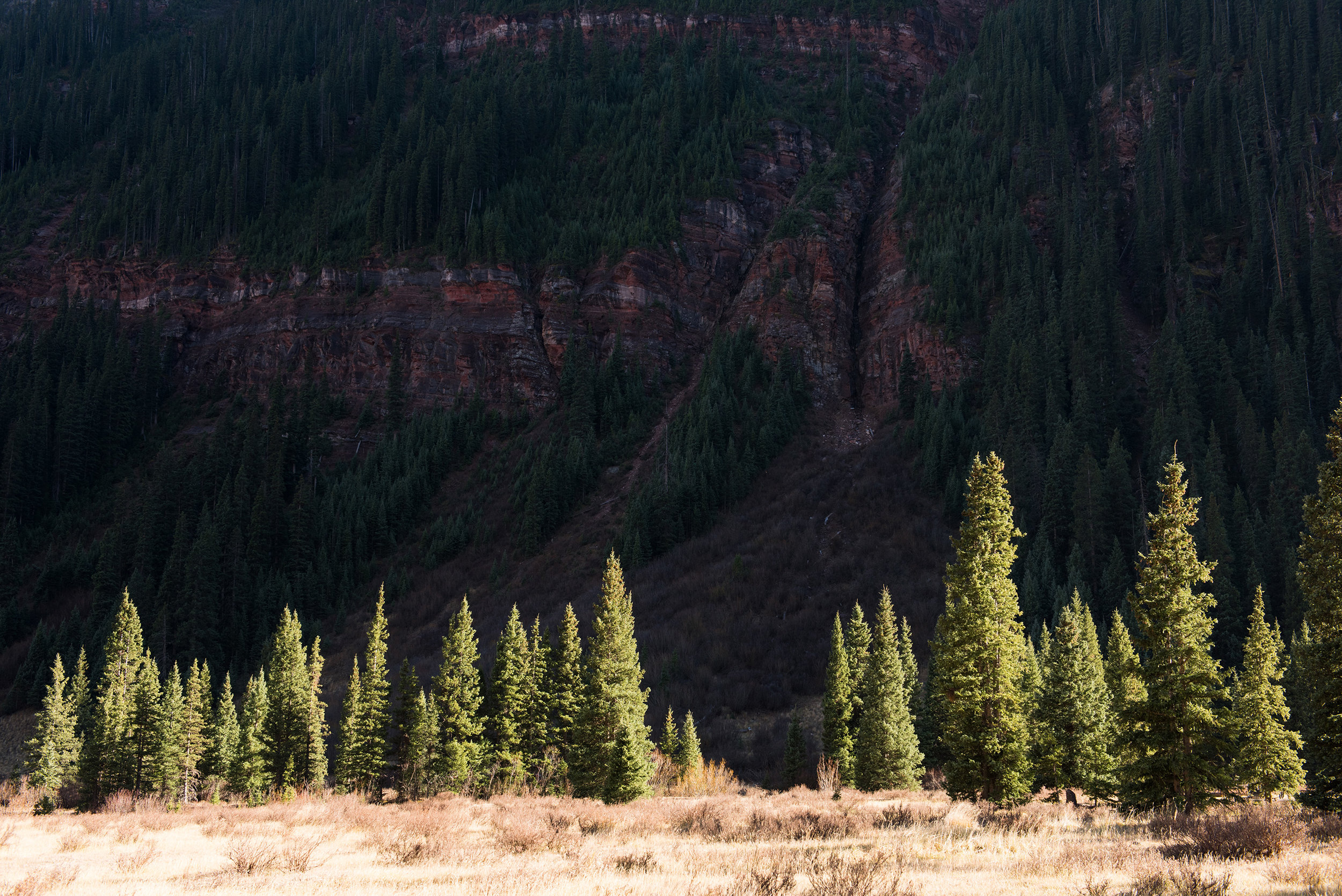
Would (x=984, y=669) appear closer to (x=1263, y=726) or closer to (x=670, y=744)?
(x=1263, y=726)

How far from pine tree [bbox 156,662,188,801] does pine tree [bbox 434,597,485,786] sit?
52.1ft

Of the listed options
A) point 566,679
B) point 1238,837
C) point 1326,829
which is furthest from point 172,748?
point 1326,829

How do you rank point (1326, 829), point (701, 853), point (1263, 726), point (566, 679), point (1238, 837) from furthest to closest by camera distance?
point (566, 679) → point (1263, 726) → point (701, 853) → point (1326, 829) → point (1238, 837)

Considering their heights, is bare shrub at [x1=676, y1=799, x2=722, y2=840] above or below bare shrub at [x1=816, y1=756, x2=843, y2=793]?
above

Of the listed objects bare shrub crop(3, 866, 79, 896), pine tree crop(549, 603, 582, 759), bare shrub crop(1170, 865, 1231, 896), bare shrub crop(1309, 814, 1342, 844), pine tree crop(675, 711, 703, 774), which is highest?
pine tree crop(549, 603, 582, 759)

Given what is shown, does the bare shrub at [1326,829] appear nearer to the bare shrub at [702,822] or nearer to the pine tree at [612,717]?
the bare shrub at [702,822]

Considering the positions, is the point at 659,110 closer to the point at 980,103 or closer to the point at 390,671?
the point at 980,103

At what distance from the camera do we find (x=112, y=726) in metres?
52.2

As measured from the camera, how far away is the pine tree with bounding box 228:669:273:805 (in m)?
49.8

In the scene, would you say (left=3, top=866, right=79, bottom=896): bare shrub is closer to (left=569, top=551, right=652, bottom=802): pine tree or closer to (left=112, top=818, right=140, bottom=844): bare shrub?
(left=112, top=818, right=140, bottom=844): bare shrub

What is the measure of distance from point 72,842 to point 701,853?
18.0 m

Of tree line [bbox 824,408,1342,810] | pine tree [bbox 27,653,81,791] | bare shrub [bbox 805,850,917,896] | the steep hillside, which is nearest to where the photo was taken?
bare shrub [bbox 805,850,917,896]

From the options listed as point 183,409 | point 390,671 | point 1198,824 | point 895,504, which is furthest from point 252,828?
point 183,409

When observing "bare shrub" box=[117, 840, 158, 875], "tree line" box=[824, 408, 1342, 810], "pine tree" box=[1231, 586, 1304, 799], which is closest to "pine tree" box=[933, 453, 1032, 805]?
"tree line" box=[824, 408, 1342, 810]
